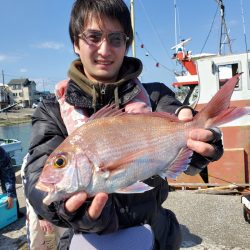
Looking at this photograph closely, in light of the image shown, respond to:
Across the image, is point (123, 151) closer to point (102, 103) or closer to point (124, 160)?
point (124, 160)

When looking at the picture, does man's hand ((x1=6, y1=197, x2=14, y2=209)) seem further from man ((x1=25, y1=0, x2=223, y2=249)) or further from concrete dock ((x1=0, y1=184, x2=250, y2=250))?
man ((x1=25, y1=0, x2=223, y2=249))

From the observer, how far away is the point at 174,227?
229 cm

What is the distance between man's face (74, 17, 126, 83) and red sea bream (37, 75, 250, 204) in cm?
41

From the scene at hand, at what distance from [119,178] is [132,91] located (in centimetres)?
77

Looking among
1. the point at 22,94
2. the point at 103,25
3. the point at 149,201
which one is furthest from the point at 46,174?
the point at 22,94

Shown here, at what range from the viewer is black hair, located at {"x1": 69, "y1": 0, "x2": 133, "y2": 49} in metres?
2.05

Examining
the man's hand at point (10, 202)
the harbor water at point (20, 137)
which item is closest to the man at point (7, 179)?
the man's hand at point (10, 202)

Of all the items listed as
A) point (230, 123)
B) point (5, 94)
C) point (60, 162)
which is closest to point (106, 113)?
point (60, 162)

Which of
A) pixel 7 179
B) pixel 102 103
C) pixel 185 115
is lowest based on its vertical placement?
pixel 7 179

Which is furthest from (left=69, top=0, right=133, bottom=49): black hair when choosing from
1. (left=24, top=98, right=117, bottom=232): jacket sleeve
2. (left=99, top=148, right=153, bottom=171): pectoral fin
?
(left=99, top=148, right=153, bottom=171): pectoral fin

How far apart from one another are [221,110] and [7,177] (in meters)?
5.41

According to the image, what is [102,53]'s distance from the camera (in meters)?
2.01

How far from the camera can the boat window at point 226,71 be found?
9328mm

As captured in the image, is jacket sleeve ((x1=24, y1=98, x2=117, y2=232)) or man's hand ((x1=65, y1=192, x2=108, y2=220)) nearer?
man's hand ((x1=65, y1=192, x2=108, y2=220))
